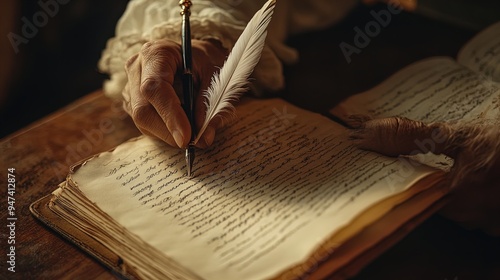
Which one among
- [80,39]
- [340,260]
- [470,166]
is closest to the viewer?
[340,260]

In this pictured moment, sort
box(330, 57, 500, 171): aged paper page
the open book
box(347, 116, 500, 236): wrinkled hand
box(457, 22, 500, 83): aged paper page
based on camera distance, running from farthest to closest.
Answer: box(457, 22, 500, 83): aged paper page → box(330, 57, 500, 171): aged paper page → box(347, 116, 500, 236): wrinkled hand → the open book

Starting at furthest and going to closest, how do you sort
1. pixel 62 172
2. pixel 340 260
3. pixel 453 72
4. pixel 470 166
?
1. pixel 453 72
2. pixel 62 172
3. pixel 470 166
4. pixel 340 260

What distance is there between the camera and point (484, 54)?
3.87 ft

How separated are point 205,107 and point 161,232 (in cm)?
26

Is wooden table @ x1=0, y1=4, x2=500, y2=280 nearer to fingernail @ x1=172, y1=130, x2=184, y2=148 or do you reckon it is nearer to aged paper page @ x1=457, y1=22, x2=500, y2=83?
aged paper page @ x1=457, y1=22, x2=500, y2=83

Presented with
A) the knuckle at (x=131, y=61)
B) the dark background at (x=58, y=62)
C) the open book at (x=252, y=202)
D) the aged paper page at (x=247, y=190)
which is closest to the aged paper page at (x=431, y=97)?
the open book at (x=252, y=202)

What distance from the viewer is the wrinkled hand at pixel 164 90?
88 cm

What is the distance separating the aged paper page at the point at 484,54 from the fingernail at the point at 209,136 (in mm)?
582

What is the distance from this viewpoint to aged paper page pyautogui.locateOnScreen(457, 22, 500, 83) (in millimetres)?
1133

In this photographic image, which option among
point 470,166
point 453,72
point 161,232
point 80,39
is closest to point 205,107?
point 161,232

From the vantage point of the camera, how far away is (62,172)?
39.2 inches

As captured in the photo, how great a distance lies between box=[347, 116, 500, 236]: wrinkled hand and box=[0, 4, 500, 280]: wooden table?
0.03 metres

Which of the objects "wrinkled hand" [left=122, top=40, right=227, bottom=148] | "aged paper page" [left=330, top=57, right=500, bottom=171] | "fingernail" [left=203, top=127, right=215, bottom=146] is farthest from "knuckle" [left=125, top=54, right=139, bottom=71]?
"aged paper page" [left=330, top=57, right=500, bottom=171]

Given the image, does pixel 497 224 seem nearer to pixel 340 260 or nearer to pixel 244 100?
pixel 340 260
